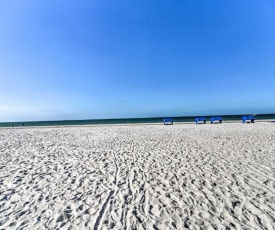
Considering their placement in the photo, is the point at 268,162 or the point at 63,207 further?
the point at 268,162

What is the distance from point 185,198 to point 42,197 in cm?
341

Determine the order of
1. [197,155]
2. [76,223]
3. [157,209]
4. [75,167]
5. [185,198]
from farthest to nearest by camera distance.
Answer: [197,155], [75,167], [185,198], [157,209], [76,223]

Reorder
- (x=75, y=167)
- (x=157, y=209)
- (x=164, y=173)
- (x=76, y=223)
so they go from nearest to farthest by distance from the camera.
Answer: (x=76, y=223) < (x=157, y=209) < (x=164, y=173) < (x=75, y=167)

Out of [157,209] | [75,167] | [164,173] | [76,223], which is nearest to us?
[76,223]

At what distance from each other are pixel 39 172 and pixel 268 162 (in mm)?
8293

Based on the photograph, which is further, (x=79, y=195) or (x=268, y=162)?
(x=268, y=162)

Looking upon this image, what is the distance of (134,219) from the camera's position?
3.17 metres

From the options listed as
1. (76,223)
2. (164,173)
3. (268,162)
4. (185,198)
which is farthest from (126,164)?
(268,162)

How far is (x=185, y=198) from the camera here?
386 centimetres

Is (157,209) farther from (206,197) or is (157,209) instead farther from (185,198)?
(206,197)

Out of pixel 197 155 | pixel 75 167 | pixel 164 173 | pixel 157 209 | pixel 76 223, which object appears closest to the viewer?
pixel 76 223

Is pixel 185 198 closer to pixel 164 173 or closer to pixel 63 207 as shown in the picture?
pixel 164 173

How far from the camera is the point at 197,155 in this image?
7426 millimetres

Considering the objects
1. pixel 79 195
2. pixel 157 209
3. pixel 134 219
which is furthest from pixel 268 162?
pixel 79 195
